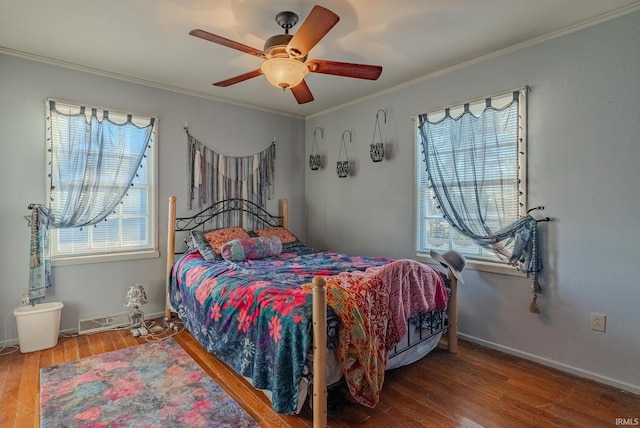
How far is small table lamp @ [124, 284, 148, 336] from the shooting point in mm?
3219

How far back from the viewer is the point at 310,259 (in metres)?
3.41

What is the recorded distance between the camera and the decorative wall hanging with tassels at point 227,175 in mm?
3922

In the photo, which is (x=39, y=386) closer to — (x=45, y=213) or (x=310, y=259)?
(x=45, y=213)

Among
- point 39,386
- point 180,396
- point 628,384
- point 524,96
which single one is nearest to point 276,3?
point 524,96

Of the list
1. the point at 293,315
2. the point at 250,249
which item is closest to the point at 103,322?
the point at 250,249

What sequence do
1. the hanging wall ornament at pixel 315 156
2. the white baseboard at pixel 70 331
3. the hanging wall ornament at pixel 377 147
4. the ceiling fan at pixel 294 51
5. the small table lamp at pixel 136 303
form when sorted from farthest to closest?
1. the hanging wall ornament at pixel 315 156
2. the hanging wall ornament at pixel 377 147
3. the small table lamp at pixel 136 303
4. the white baseboard at pixel 70 331
5. the ceiling fan at pixel 294 51

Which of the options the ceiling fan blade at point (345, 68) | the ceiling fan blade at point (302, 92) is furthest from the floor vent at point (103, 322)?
the ceiling fan blade at point (345, 68)

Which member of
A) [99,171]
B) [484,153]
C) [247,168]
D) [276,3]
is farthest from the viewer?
[247,168]

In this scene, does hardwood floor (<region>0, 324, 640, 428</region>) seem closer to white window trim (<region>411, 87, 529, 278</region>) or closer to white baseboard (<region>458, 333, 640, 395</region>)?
white baseboard (<region>458, 333, 640, 395</region>)

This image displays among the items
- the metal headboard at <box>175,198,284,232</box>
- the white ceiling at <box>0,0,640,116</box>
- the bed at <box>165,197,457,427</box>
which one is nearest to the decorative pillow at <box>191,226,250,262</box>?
the bed at <box>165,197,457,427</box>

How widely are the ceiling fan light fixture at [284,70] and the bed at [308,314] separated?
1298 millimetres

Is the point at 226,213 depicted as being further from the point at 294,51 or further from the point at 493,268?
the point at 493,268

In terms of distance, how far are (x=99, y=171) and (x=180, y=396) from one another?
7.77 feet

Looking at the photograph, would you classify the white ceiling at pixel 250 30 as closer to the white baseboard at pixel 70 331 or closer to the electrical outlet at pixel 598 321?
the electrical outlet at pixel 598 321
